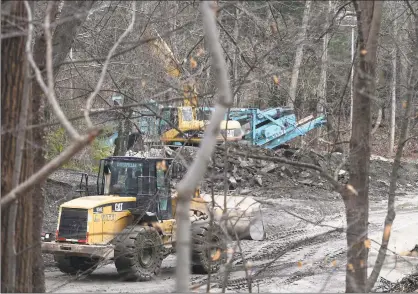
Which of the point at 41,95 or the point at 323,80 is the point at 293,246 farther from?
the point at 41,95

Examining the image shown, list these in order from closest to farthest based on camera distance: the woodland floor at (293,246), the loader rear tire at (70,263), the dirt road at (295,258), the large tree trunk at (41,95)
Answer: the large tree trunk at (41,95) → the woodland floor at (293,246) → the dirt road at (295,258) → the loader rear tire at (70,263)

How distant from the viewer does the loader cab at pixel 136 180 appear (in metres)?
14.7

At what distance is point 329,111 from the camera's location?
8.60m

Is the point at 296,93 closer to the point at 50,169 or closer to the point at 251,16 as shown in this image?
the point at 251,16

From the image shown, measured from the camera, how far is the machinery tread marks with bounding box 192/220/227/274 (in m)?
7.42

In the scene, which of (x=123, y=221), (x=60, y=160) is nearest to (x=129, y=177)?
(x=123, y=221)

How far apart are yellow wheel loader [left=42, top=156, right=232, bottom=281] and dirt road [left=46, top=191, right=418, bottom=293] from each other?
0.39 metres

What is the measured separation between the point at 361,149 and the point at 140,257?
801cm

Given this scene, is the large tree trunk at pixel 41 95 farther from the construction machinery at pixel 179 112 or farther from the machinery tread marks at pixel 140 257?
the machinery tread marks at pixel 140 257

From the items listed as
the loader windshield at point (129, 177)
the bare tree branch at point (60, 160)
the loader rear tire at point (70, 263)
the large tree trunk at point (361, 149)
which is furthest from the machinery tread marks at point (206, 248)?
the bare tree branch at point (60, 160)

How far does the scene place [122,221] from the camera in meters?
14.9

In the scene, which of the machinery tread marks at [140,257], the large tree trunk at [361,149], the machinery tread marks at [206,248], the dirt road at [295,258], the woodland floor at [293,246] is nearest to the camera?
the large tree trunk at [361,149]

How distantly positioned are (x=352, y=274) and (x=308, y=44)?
8.90ft

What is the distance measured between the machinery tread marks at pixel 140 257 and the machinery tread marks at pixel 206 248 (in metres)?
0.85
